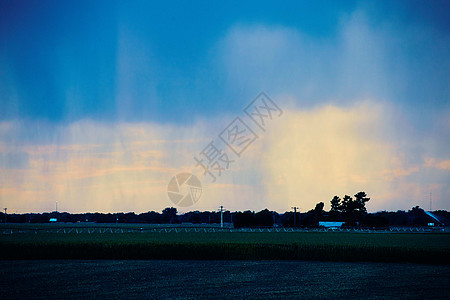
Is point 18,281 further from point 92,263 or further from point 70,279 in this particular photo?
point 92,263

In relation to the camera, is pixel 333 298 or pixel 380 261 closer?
pixel 333 298

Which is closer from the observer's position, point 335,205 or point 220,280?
point 220,280

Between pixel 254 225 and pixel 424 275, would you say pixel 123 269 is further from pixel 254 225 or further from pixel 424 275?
pixel 254 225

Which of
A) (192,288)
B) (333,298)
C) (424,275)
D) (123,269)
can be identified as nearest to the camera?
(333,298)

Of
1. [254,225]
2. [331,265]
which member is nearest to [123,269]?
[331,265]

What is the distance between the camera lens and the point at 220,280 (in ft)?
Result: 105

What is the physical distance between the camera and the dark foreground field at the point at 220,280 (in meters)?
26.9

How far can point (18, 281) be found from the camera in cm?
3136

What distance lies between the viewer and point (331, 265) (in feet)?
139

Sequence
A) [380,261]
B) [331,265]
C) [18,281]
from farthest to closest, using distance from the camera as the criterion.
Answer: [380,261], [331,265], [18,281]

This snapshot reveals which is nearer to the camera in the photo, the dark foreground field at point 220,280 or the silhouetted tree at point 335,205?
the dark foreground field at point 220,280

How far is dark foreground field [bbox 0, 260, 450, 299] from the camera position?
1060 inches

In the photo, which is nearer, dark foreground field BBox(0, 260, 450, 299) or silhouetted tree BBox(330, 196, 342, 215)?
dark foreground field BBox(0, 260, 450, 299)

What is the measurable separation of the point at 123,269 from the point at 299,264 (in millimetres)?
13691
